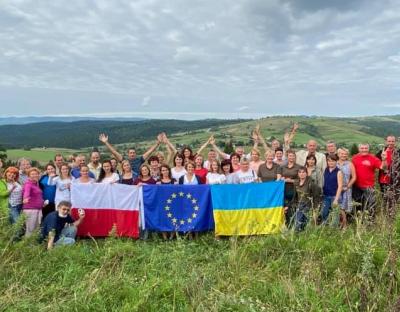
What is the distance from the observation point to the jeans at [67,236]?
29.9 ft

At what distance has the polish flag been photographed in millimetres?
10539

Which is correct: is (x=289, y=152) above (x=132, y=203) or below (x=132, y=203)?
above

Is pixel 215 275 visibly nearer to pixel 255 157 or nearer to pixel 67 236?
pixel 67 236

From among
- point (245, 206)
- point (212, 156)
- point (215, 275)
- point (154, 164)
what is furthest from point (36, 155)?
point (215, 275)

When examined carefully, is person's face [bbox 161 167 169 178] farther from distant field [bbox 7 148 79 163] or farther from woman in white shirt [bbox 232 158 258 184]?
distant field [bbox 7 148 79 163]

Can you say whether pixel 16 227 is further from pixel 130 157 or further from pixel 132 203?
pixel 130 157

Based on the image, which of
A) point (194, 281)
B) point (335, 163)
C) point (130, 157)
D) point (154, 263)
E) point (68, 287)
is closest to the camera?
point (194, 281)

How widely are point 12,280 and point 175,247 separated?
11.2 feet

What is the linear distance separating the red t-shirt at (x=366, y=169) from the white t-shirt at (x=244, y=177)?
258 centimetres

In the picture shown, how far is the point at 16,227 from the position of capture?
289 inches

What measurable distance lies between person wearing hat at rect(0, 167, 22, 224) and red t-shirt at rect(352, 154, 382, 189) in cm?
834

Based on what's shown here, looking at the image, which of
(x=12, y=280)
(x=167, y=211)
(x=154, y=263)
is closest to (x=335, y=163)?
(x=167, y=211)

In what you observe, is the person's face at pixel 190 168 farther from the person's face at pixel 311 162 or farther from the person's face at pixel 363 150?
the person's face at pixel 363 150

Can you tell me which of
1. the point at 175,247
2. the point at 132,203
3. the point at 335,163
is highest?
the point at 335,163
